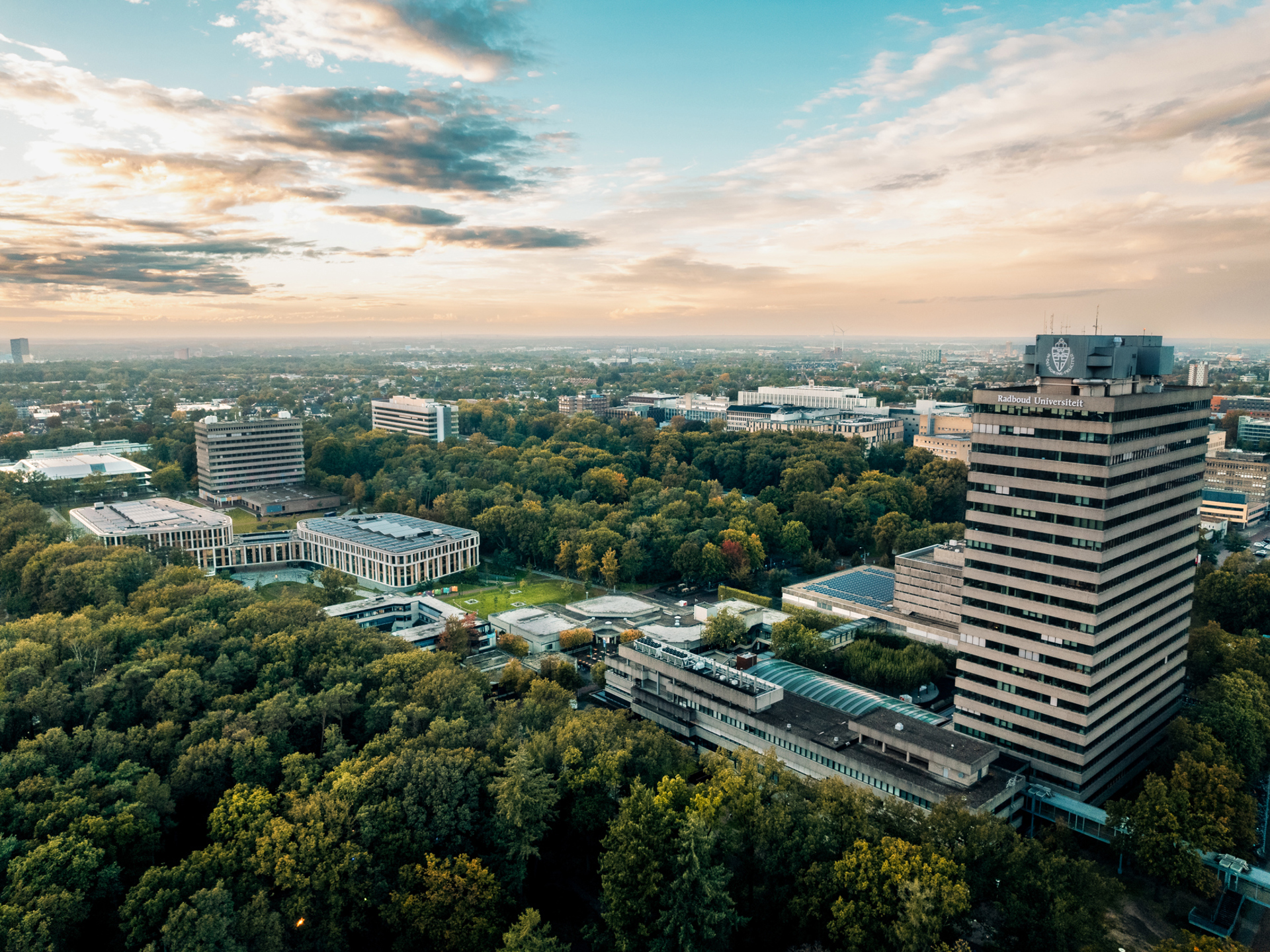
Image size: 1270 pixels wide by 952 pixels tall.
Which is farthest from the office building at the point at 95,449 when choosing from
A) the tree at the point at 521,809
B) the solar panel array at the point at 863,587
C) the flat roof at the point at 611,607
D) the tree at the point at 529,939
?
the tree at the point at 529,939

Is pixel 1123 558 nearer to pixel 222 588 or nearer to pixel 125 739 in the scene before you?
pixel 125 739

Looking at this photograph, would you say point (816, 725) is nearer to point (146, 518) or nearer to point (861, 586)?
point (861, 586)

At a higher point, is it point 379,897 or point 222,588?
point 222,588

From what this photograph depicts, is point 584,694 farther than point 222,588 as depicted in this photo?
No

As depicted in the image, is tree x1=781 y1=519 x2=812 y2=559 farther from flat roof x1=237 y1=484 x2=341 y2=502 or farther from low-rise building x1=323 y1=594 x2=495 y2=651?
flat roof x1=237 y1=484 x2=341 y2=502

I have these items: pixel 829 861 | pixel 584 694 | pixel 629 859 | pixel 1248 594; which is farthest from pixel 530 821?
pixel 1248 594

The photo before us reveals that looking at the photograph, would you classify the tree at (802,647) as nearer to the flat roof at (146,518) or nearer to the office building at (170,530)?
the office building at (170,530)
